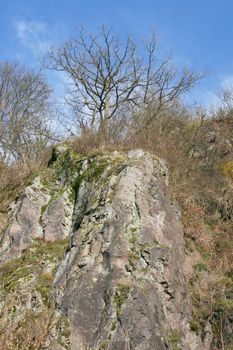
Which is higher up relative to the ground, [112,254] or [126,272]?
[112,254]

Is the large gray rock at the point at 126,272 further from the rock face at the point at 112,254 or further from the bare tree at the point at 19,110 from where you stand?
the bare tree at the point at 19,110

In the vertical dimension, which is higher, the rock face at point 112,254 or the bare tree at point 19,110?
the bare tree at point 19,110

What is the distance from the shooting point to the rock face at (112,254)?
6645 millimetres

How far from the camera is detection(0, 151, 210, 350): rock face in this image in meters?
6.64

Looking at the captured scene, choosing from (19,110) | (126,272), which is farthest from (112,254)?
(19,110)

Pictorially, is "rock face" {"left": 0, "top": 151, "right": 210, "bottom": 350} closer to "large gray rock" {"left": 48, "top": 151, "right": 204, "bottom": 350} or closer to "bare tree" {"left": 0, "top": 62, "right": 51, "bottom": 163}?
"large gray rock" {"left": 48, "top": 151, "right": 204, "bottom": 350}

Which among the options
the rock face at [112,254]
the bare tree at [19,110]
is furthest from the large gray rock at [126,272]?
the bare tree at [19,110]

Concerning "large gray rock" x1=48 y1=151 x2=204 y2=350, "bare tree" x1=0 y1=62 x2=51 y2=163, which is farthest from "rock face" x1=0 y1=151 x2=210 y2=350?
"bare tree" x1=0 y1=62 x2=51 y2=163

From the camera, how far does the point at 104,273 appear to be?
7.30m

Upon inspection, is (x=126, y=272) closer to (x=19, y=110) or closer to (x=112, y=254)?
(x=112, y=254)

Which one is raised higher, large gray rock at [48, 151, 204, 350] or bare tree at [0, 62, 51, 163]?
bare tree at [0, 62, 51, 163]

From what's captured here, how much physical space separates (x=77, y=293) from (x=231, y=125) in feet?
55.6

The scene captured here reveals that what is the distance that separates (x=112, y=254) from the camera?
7512 millimetres

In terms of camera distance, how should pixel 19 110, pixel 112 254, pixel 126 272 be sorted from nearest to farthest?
pixel 126 272 → pixel 112 254 → pixel 19 110
